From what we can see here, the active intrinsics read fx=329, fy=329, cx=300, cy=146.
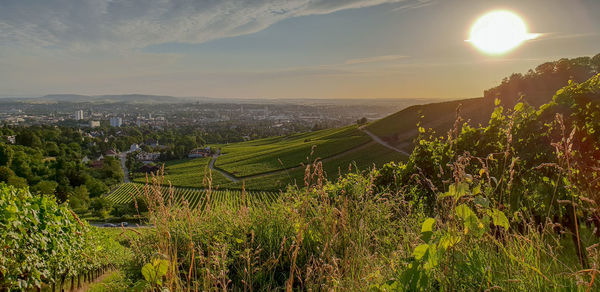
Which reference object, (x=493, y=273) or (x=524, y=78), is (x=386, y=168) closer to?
(x=493, y=273)

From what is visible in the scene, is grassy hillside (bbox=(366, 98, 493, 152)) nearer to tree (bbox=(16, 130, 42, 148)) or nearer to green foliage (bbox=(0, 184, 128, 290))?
green foliage (bbox=(0, 184, 128, 290))

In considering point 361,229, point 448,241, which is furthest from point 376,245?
point 448,241

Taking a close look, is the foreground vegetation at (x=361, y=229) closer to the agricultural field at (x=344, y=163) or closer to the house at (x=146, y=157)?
the agricultural field at (x=344, y=163)

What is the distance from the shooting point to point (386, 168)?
7227 mm

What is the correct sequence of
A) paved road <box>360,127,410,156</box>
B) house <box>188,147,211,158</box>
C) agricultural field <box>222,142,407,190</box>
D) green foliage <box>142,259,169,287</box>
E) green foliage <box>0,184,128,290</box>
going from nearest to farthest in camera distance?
green foliage <box>142,259,169,287</box>, green foliage <box>0,184,128,290</box>, agricultural field <box>222,142,407,190</box>, paved road <box>360,127,410,156</box>, house <box>188,147,211,158</box>

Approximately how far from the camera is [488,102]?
2497cm

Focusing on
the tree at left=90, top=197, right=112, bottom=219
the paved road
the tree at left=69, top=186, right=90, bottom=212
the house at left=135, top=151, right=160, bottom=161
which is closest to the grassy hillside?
the paved road

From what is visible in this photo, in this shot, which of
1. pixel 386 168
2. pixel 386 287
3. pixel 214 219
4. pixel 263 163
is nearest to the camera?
pixel 386 287

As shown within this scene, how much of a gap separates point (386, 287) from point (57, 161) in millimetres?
82227

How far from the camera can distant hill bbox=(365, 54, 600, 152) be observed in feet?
61.3

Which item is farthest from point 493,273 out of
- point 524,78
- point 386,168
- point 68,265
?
point 524,78

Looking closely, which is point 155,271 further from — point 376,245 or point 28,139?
point 28,139

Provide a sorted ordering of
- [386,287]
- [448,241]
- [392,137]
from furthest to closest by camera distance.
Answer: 1. [392,137]
2. [386,287]
3. [448,241]

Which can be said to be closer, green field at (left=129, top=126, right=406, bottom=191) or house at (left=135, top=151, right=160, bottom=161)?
green field at (left=129, top=126, right=406, bottom=191)
